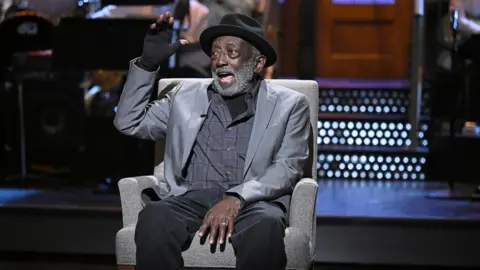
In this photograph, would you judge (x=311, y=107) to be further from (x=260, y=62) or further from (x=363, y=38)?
(x=363, y=38)

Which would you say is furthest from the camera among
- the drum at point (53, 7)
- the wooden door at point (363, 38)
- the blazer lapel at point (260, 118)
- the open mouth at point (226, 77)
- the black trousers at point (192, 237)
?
the wooden door at point (363, 38)

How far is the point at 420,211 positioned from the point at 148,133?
→ 1.85 m

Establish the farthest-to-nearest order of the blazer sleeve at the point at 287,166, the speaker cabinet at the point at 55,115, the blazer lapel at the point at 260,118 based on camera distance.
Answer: the speaker cabinet at the point at 55,115
the blazer lapel at the point at 260,118
the blazer sleeve at the point at 287,166

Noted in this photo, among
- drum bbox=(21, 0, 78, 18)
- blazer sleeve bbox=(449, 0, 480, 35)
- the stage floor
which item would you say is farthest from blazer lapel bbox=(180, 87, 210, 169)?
blazer sleeve bbox=(449, 0, 480, 35)

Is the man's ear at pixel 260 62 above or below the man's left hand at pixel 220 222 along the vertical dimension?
above

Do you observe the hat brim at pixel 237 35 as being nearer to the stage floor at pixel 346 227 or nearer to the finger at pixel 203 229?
the finger at pixel 203 229

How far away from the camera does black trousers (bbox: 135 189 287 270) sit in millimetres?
3144

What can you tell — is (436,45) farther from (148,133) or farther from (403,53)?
(148,133)

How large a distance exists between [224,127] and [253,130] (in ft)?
0.45

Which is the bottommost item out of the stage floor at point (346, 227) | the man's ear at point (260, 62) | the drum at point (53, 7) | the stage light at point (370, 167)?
the stage floor at point (346, 227)

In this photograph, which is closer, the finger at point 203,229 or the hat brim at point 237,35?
the finger at point 203,229

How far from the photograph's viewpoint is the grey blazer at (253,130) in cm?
346

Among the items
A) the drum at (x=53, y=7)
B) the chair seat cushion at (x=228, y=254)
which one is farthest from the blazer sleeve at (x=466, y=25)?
the chair seat cushion at (x=228, y=254)

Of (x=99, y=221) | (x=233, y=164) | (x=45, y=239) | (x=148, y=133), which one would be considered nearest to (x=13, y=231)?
(x=45, y=239)
